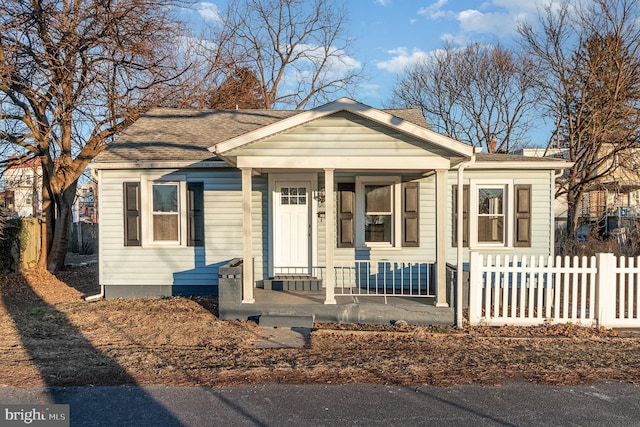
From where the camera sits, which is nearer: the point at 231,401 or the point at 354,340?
the point at 231,401

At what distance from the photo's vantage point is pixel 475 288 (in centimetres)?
700

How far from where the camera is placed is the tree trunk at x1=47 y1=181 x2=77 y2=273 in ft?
43.6

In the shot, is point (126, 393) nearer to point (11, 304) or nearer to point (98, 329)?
point (98, 329)

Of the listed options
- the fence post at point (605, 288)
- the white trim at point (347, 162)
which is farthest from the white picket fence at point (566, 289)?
the white trim at point (347, 162)

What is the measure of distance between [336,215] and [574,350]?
195 inches

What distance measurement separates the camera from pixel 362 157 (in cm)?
726

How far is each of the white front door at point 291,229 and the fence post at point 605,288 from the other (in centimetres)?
518

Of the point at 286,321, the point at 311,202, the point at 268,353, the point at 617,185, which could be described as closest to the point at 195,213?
the point at 311,202

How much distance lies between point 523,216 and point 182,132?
27.2ft

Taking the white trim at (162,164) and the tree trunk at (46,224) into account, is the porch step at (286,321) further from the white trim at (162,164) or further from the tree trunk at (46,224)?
the tree trunk at (46,224)

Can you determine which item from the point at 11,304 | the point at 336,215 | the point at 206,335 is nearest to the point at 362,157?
the point at 336,215

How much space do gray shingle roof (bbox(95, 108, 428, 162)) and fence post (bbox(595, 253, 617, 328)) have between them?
556cm

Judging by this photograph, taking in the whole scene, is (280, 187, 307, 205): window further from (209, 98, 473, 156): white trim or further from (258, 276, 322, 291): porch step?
(209, 98, 473, 156): white trim

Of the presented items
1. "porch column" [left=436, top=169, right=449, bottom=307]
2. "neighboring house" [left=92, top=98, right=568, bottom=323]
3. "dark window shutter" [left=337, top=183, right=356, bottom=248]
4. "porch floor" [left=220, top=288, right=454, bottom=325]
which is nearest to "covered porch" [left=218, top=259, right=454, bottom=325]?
"porch floor" [left=220, top=288, right=454, bottom=325]
